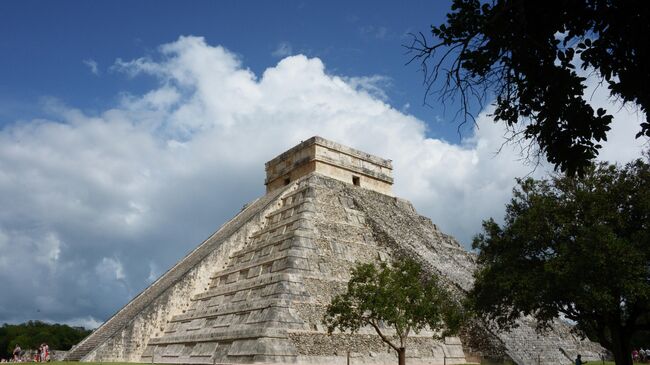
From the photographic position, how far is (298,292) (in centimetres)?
1470

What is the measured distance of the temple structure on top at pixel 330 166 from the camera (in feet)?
74.3

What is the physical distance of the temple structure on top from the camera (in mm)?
22656

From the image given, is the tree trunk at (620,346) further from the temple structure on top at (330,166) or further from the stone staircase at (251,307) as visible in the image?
the temple structure on top at (330,166)

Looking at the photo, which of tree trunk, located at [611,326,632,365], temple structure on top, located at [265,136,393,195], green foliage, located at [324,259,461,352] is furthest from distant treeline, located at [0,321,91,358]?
tree trunk, located at [611,326,632,365]

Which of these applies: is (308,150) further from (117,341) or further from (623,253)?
(623,253)

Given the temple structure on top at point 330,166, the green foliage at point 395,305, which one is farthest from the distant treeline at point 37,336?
the green foliage at point 395,305

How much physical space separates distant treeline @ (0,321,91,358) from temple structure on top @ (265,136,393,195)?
93.9 feet

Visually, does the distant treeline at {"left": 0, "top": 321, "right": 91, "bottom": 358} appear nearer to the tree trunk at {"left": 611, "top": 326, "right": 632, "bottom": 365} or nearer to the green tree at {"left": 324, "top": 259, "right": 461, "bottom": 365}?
the green tree at {"left": 324, "top": 259, "right": 461, "bottom": 365}

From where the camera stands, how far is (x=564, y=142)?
5238mm

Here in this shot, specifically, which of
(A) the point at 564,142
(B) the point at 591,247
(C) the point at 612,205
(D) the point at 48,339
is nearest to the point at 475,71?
(A) the point at 564,142

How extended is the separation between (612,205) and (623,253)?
1.32 metres

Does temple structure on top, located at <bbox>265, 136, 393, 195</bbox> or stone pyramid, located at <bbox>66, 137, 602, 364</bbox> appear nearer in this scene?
stone pyramid, located at <bbox>66, 137, 602, 364</bbox>

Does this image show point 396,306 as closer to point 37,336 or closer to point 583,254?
point 583,254

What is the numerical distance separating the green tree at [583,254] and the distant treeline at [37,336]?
4007 cm
